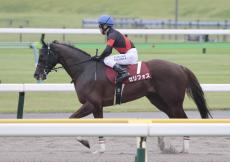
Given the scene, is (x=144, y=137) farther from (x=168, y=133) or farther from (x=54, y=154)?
(x=54, y=154)

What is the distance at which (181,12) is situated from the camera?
97812 mm

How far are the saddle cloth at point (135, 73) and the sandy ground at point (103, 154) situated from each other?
2.97ft

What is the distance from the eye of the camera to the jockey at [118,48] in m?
11.4

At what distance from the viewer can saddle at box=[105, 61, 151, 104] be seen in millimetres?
11414

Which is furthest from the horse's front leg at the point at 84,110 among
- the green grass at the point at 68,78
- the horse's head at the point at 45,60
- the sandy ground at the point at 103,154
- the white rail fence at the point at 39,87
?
the green grass at the point at 68,78

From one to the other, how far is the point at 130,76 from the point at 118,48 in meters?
0.54

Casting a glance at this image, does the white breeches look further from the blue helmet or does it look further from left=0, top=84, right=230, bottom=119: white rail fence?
left=0, top=84, right=230, bottom=119: white rail fence

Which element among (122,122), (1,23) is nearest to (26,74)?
(122,122)

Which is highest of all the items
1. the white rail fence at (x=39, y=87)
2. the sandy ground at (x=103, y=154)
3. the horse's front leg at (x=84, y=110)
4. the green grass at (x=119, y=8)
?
the horse's front leg at (x=84, y=110)

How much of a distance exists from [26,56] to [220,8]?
68.5 m

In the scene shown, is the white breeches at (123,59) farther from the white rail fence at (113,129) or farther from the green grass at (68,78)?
the white rail fence at (113,129)

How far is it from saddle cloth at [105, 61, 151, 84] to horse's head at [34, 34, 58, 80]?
923 mm
